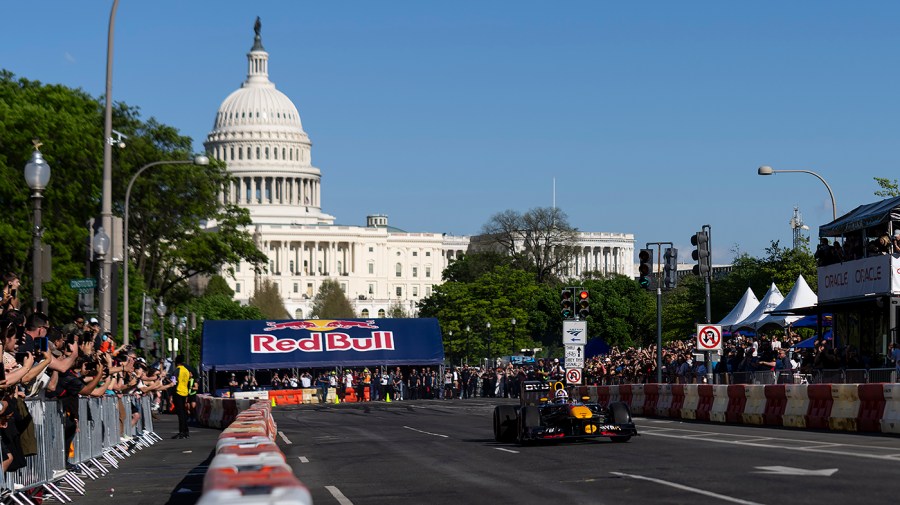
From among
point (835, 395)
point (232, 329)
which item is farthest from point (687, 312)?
point (835, 395)

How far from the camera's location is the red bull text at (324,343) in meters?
65.8

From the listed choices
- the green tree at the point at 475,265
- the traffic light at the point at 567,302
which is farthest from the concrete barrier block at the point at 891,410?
the green tree at the point at 475,265

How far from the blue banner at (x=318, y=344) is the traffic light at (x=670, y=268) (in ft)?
101

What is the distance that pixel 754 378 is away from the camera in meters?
32.6

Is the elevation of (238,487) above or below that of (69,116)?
below

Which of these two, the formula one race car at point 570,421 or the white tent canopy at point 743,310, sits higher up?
the white tent canopy at point 743,310

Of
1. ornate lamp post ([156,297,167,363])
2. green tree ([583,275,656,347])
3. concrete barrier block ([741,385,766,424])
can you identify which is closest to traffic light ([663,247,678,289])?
concrete barrier block ([741,385,766,424])

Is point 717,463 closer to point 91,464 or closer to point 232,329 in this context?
point 91,464

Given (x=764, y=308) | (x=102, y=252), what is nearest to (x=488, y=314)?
(x=764, y=308)

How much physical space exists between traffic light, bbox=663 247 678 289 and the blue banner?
30734 millimetres

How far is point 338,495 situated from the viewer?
47.6 ft

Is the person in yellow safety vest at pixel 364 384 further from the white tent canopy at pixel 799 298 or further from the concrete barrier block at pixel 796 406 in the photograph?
the concrete barrier block at pixel 796 406

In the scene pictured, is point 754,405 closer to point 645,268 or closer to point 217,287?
point 645,268

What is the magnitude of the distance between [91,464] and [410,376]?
53.5 m
